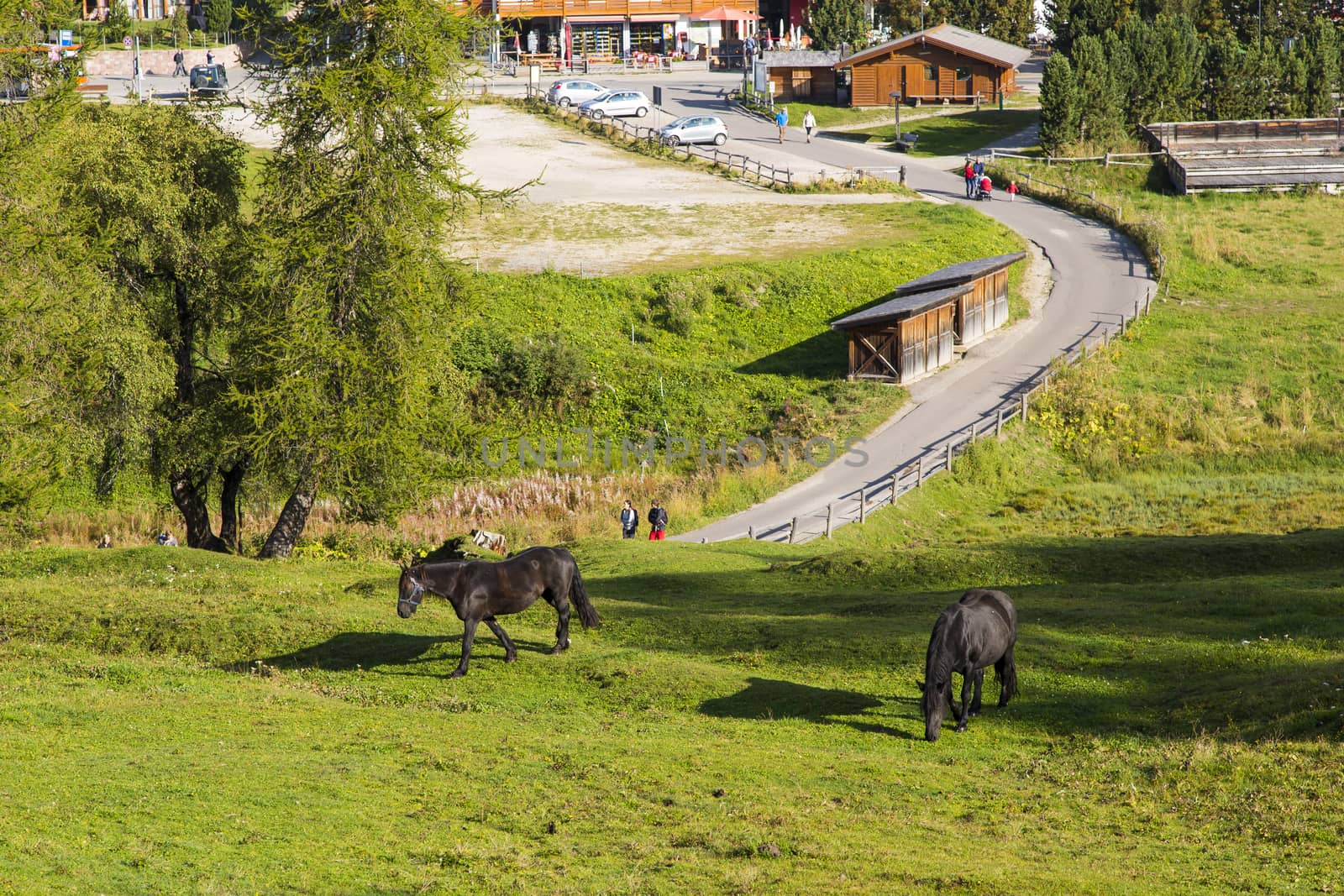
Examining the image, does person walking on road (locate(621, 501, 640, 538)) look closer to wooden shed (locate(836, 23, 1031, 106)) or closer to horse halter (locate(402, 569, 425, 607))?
horse halter (locate(402, 569, 425, 607))

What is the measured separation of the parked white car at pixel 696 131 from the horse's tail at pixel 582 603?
232 feet

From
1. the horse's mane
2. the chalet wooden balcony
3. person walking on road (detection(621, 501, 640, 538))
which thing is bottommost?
person walking on road (detection(621, 501, 640, 538))

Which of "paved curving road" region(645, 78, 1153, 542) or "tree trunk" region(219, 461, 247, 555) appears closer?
"tree trunk" region(219, 461, 247, 555)

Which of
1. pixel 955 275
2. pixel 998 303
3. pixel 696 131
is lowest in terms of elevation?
pixel 998 303

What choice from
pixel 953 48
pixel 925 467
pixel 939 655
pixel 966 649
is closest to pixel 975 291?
pixel 925 467

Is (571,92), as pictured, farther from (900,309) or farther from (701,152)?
(900,309)

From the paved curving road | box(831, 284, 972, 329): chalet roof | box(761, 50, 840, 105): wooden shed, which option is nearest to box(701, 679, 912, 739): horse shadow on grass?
the paved curving road

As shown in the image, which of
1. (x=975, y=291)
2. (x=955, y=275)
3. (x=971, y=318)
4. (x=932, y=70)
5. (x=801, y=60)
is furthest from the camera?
(x=801, y=60)

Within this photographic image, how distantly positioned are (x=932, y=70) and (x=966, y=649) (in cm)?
9399

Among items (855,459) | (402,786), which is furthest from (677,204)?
(402,786)

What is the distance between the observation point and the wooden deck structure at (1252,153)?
83.1m

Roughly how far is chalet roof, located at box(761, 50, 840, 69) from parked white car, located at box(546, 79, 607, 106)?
50.3 feet

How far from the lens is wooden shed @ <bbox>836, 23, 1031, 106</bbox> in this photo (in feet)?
343

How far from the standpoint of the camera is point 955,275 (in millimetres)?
56562
